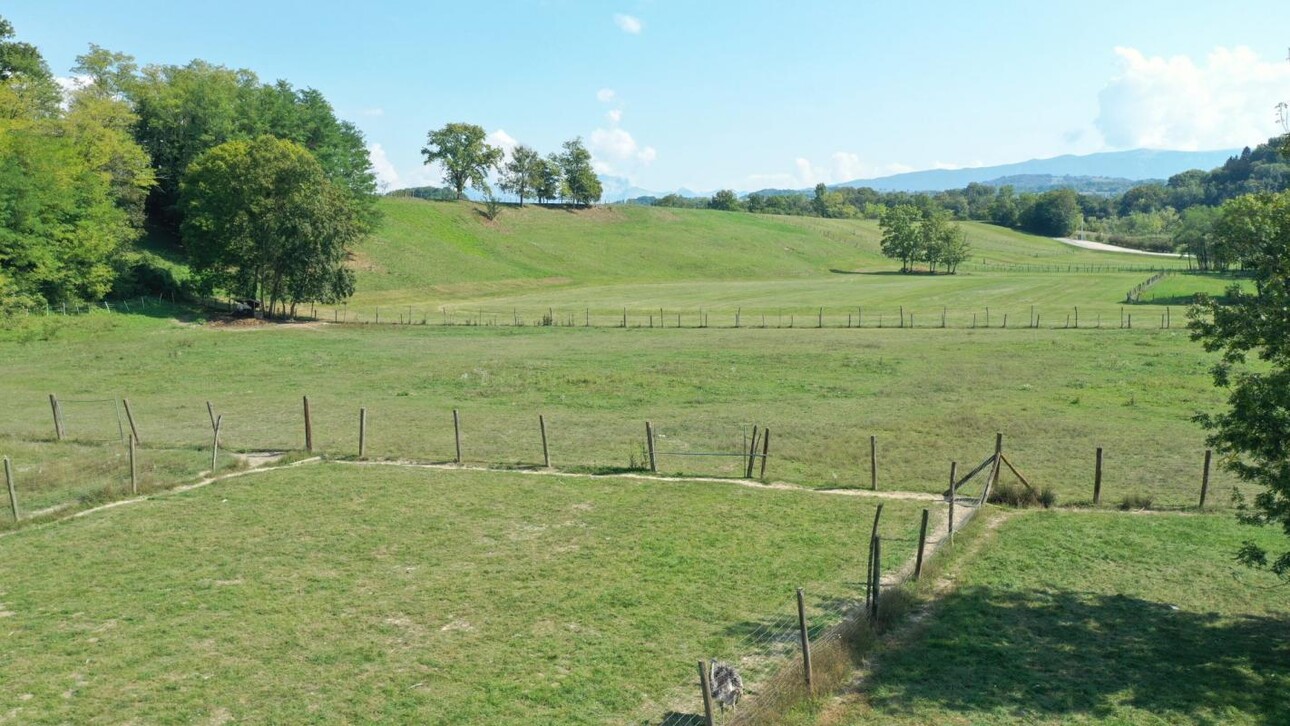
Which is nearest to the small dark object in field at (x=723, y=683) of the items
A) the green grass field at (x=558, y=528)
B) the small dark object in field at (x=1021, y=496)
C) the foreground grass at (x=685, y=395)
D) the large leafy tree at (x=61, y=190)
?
the green grass field at (x=558, y=528)

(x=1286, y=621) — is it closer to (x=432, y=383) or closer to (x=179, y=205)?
(x=432, y=383)

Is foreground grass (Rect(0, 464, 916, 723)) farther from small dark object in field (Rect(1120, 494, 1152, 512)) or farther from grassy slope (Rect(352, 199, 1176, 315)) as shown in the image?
grassy slope (Rect(352, 199, 1176, 315))

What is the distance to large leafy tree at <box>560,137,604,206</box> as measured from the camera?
165125 millimetres

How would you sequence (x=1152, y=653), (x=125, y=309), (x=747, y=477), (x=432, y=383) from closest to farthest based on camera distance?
(x=1152, y=653)
(x=747, y=477)
(x=432, y=383)
(x=125, y=309)

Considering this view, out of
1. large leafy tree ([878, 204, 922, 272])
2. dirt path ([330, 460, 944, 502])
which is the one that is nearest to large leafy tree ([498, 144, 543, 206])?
large leafy tree ([878, 204, 922, 272])

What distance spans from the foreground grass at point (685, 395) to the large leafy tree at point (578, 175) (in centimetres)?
10794

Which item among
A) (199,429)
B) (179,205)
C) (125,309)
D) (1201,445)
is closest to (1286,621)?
(1201,445)

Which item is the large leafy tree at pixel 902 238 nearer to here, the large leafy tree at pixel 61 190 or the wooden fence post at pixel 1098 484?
the large leafy tree at pixel 61 190

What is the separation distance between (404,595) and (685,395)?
2392 cm

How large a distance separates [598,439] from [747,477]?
7.08 metres

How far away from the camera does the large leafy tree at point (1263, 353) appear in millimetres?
13859

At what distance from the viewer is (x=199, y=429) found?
1271 inches

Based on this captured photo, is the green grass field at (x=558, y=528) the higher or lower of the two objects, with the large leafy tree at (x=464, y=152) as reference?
lower

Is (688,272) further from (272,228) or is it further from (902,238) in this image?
(272,228)
